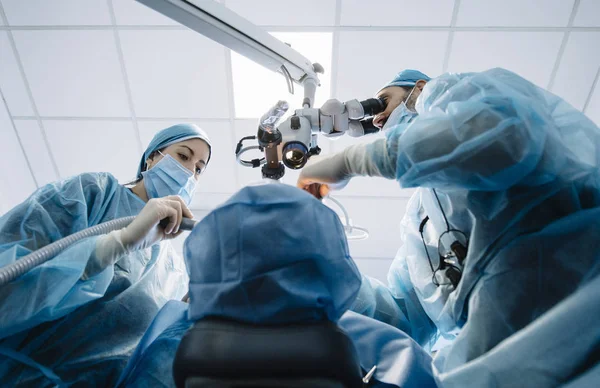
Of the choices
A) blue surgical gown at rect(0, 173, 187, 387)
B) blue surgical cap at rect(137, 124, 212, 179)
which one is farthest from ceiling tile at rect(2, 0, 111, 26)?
blue surgical gown at rect(0, 173, 187, 387)

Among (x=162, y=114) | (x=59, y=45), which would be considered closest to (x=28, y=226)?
(x=162, y=114)

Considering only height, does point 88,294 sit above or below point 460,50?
below

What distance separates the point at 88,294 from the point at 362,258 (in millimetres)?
2376

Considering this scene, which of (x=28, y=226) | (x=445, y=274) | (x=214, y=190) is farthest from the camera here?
(x=214, y=190)

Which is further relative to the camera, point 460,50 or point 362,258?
point 362,258

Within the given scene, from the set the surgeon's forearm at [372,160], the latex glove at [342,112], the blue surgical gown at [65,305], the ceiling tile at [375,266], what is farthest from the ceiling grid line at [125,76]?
the ceiling tile at [375,266]

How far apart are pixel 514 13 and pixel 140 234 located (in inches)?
84.2

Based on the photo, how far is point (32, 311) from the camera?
71cm

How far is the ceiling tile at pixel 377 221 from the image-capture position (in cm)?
253

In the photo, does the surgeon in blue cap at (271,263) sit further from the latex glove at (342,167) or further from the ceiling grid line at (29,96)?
the ceiling grid line at (29,96)

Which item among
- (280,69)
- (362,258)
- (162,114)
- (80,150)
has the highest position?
(280,69)

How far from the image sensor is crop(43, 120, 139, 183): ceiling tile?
2188 millimetres

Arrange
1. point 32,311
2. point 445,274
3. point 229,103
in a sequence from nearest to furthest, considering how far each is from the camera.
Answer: point 32,311 < point 445,274 < point 229,103

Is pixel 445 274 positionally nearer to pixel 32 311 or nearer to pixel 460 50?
pixel 32 311
